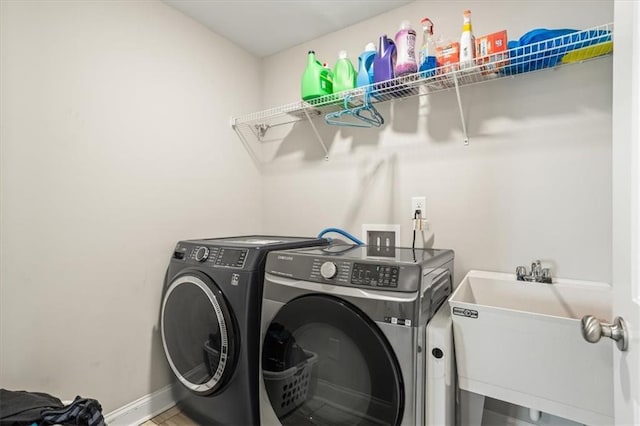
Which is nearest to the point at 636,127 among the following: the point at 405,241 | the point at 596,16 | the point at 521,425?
the point at 596,16

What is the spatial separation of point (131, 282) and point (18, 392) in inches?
23.0

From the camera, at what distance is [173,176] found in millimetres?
1846

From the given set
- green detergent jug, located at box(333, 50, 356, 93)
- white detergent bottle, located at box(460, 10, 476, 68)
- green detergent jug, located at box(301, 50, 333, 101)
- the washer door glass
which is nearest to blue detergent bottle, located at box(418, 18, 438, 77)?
white detergent bottle, located at box(460, 10, 476, 68)

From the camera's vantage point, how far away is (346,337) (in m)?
1.11

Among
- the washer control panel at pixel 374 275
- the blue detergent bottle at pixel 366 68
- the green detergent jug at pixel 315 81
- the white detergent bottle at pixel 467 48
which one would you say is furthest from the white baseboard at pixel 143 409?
the white detergent bottle at pixel 467 48

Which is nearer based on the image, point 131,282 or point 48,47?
point 48,47

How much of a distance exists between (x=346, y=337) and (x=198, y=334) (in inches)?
32.4

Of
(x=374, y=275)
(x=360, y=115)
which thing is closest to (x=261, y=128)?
(x=360, y=115)

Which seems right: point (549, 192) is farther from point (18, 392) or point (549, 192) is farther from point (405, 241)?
point (18, 392)

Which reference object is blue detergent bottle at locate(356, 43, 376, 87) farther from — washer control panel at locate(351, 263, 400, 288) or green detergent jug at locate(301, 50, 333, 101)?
washer control panel at locate(351, 263, 400, 288)

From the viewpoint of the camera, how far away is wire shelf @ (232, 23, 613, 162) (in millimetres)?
1190

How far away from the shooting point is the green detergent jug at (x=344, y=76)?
1.72m

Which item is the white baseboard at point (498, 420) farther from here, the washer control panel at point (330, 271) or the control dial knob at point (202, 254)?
the control dial knob at point (202, 254)

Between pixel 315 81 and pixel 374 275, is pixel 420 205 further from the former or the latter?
pixel 315 81
